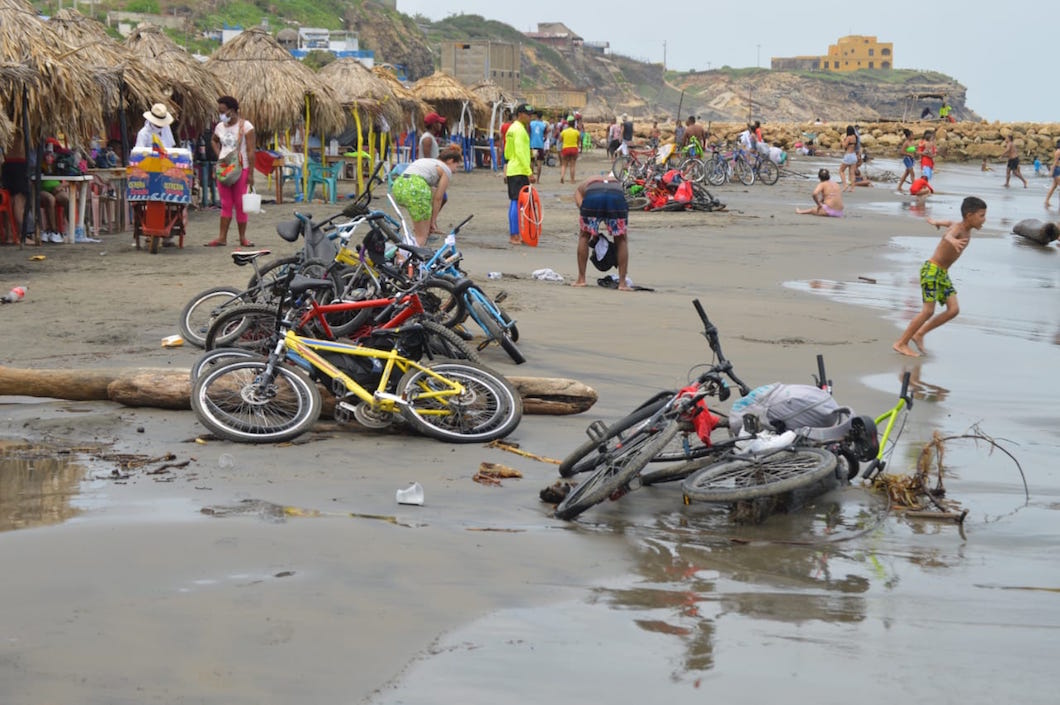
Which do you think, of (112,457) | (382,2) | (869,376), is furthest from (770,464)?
(382,2)

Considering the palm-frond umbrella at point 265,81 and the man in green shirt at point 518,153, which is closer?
the man in green shirt at point 518,153

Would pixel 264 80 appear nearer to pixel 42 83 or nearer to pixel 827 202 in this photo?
pixel 42 83

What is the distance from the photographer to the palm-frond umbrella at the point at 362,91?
81.5 ft

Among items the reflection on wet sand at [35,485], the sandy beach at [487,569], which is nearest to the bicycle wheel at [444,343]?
the sandy beach at [487,569]

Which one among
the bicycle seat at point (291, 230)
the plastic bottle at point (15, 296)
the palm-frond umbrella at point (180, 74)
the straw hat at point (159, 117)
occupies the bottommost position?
the plastic bottle at point (15, 296)

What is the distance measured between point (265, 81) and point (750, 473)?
17.1 metres

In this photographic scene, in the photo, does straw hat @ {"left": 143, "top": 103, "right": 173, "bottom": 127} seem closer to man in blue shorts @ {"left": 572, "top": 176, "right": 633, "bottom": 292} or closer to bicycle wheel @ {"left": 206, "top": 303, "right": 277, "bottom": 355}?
man in blue shorts @ {"left": 572, "top": 176, "right": 633, "bottom": 292}

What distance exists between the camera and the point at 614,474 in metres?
5.66

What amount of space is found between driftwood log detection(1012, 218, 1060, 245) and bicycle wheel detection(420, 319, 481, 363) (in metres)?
17.1

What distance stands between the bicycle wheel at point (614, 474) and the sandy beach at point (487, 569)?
0.37 feet

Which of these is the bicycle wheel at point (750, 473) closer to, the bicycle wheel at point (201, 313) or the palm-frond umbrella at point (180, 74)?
the bicycle wheel at point (201, 313)

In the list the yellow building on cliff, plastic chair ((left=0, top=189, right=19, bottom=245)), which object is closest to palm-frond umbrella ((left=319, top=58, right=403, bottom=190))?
plastic chair ((left=0, top=189, right=19, bottom=245))

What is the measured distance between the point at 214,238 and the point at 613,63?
129m

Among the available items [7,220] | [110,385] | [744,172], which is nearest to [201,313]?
[110,385]
